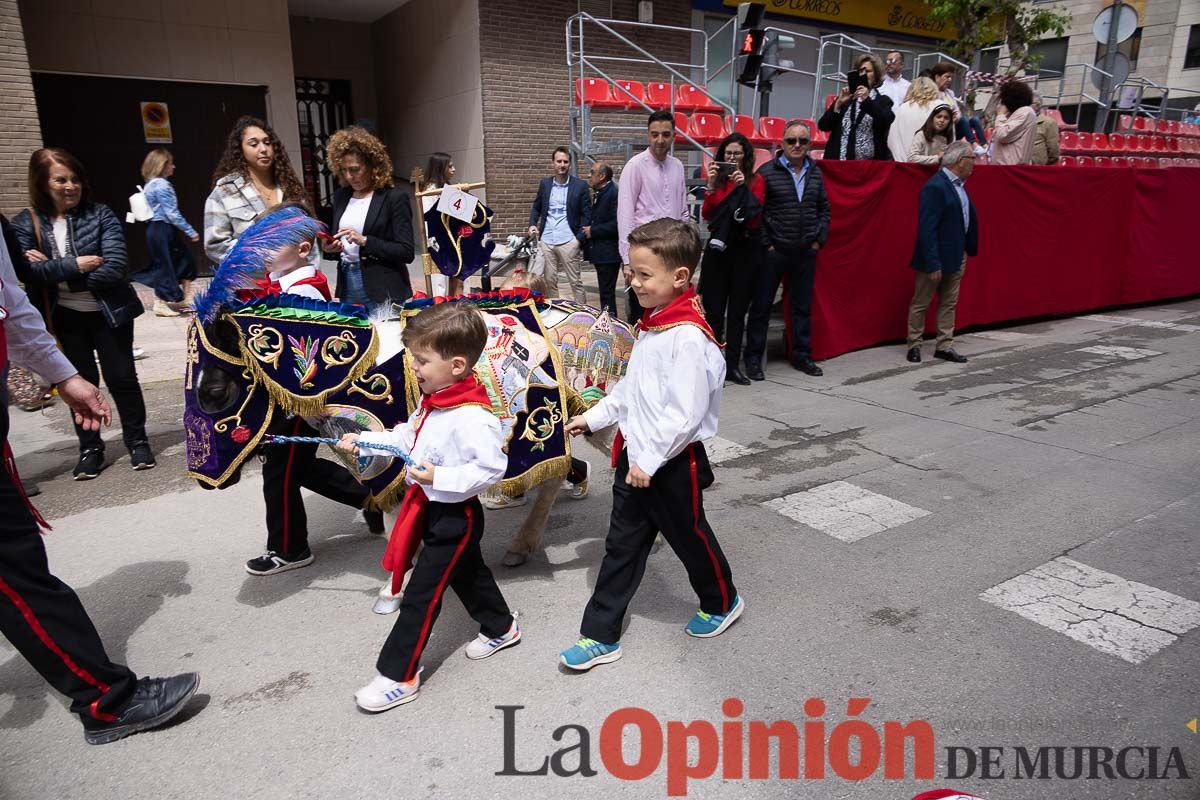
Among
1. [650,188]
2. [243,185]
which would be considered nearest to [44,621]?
[243,185]

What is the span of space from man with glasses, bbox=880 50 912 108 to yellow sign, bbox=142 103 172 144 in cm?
1059

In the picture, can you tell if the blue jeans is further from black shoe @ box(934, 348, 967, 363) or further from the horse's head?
black shoe @ box(934, 348, 967, 363)

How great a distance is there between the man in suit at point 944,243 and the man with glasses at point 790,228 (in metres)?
1.08

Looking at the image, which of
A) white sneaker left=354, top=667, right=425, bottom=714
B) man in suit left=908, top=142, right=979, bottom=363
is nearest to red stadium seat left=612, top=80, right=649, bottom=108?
man in suit left=908, top=142, right=979, bottom=363

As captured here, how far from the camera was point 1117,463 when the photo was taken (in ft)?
16.0

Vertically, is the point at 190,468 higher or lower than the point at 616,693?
higher

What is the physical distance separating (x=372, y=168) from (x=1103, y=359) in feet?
23.3

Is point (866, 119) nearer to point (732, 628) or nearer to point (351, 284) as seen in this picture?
point (351, 284)

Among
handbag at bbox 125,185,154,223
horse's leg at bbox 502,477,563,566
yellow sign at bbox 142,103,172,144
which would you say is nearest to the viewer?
horse's leg at bbox 502,477,563,566

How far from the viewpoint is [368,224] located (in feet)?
14.2

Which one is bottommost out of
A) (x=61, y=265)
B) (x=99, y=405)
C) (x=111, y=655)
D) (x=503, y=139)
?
(x=111, y=655)

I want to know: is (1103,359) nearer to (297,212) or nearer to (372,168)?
(372,168)

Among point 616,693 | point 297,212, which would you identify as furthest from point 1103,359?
point 297,212

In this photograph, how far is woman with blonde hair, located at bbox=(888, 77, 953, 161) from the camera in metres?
9.04
